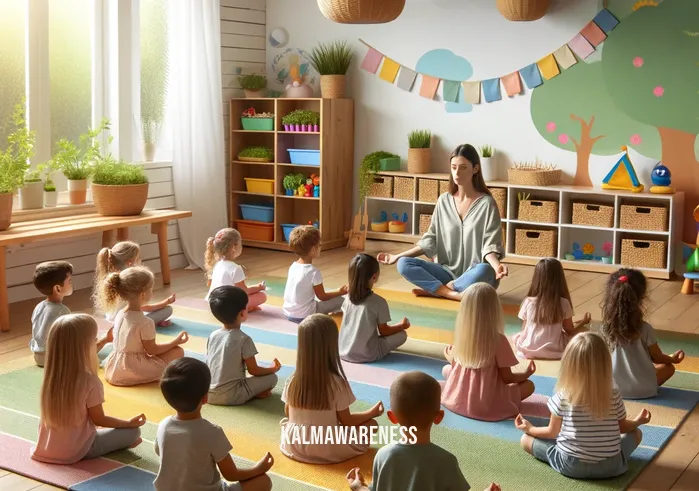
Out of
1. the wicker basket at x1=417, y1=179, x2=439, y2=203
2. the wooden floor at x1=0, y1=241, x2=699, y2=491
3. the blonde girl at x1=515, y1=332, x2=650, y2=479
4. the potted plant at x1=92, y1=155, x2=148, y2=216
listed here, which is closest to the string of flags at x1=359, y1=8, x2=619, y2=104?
the wicker basket at x1=417, y1=179, x2=439, y2=203

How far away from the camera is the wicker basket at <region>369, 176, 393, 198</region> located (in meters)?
7.36

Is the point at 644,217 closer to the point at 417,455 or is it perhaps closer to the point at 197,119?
the point at 197,119

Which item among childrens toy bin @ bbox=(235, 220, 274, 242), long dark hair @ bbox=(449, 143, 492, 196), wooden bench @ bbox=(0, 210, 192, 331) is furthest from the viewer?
childrens toy bin @ bbox=(235, 220, 274, 242)

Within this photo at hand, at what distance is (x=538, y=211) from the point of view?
6.68 metres

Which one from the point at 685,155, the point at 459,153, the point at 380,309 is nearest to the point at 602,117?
the point at 685,155

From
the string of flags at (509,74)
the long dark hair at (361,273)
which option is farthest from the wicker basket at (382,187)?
the long dark hair at (361,273)

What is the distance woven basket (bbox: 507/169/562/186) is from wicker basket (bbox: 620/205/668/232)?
1.96 feet

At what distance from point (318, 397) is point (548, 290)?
164 cm

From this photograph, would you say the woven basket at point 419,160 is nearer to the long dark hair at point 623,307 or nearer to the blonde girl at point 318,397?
the long dark hair at point 623,307

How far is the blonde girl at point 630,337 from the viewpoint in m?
3.52

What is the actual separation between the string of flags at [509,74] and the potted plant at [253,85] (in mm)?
911

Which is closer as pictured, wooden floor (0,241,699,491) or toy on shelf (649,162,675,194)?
wooden floor (0,241,699,491)

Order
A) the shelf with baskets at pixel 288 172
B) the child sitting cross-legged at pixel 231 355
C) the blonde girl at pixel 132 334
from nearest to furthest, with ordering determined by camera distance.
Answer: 1. the child sitting cross-legged at pixel 231 355
2. the blonde girl at pixel 132 334
3. the shelf with baskets at pixel 288 172

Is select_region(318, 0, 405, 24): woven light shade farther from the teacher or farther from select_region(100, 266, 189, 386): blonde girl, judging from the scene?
select_region(100, 266, 189, 386): blonde girl
